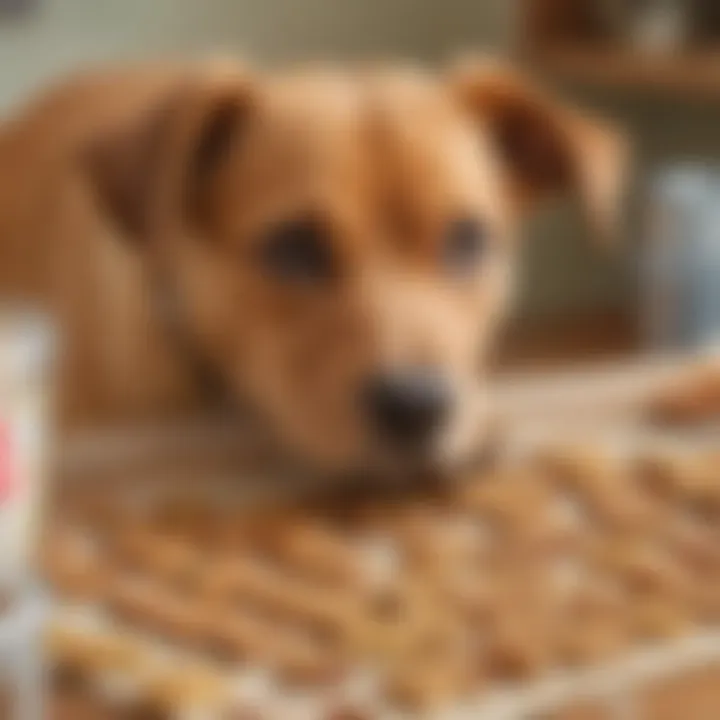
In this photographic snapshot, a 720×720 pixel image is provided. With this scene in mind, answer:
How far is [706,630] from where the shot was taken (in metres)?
0.76

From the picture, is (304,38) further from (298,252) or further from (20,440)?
(20,440)

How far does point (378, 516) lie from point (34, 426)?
0.31m

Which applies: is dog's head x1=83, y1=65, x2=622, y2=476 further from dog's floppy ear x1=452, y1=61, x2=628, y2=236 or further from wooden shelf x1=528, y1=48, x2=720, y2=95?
wooden shelf x1=528, y1=48, x2=720, y2=95

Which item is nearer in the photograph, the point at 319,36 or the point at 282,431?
the point at 282,431

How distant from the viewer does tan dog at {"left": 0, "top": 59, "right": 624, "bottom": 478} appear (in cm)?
109

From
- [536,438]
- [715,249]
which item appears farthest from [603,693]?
[715,249]

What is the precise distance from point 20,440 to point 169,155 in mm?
503

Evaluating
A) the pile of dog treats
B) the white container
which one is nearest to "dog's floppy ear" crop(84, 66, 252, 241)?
the pile of dog treats

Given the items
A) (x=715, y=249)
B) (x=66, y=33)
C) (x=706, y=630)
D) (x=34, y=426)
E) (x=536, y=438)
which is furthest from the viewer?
(x=66, y=33)

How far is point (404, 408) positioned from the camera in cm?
102

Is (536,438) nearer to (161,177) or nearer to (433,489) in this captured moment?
(433,489)

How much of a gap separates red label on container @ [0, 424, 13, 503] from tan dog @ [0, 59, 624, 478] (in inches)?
15.7

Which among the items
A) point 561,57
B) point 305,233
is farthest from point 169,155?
point 561,57

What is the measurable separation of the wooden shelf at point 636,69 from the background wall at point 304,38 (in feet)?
0.41
